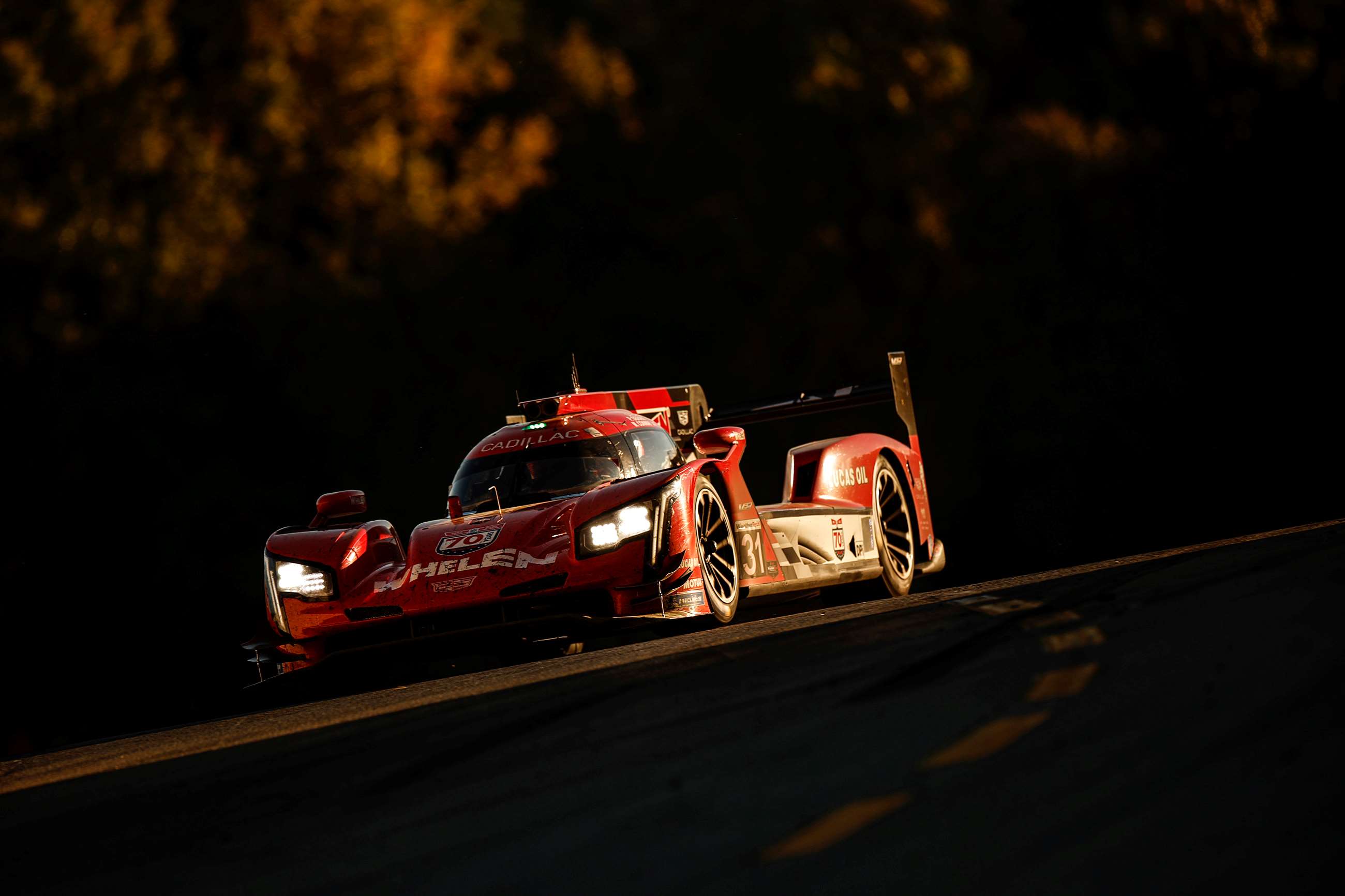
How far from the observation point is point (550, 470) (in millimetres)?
6770

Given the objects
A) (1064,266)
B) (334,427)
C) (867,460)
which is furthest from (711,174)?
(867,460)

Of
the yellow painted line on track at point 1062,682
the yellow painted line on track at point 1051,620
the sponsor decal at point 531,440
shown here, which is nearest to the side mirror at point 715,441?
the sponsor decal at point 531,440

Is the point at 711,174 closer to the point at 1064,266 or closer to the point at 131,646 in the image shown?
the point at 1064,266

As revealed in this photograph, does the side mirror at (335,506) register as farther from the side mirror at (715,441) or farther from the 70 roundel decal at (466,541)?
the side mirror at (715,441)

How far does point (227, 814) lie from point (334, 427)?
1154 centimetres

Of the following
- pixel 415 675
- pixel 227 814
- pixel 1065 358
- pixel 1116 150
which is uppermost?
pixel 1116 150

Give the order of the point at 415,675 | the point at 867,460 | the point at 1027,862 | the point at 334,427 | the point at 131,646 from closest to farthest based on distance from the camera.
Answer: the point at 1027,862 < the point at 867,460 < the point at 131,646 < the point at 415,675 < the point at 334,427

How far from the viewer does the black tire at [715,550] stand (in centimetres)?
600

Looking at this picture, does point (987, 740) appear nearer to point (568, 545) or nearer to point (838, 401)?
point (568, 545)

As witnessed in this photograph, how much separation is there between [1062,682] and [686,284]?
15.2 meters

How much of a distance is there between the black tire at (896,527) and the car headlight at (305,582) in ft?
11.3

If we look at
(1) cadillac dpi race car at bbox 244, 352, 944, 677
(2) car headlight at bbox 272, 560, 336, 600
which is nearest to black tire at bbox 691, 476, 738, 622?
(1) cadillac dpi race car at bbox 244, 352, 944, 677

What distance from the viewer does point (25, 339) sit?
11.1m

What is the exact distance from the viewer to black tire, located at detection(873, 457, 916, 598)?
8.46 metres
